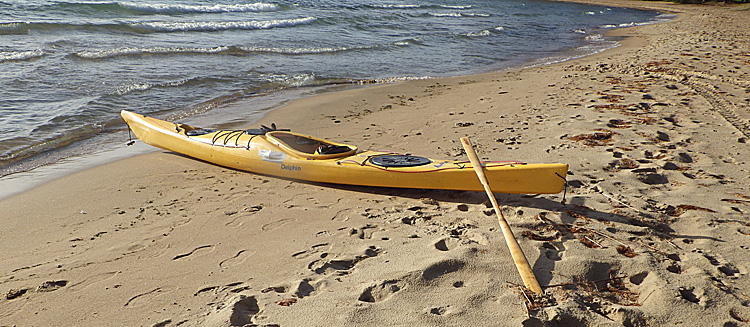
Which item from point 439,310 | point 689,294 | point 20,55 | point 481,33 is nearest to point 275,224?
point 439,310

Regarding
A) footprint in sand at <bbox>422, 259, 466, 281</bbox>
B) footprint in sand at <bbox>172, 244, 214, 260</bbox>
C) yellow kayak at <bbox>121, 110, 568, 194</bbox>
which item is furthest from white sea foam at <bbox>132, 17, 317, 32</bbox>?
footprint in sand at <bbox>422, 259, 466, 281</bbox>

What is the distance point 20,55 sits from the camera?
1023 cm

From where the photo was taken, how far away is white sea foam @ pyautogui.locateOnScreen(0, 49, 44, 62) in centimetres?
996

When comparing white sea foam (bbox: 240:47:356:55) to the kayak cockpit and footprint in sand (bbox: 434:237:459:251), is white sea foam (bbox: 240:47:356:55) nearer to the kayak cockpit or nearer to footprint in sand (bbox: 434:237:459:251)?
the kayak cockpit

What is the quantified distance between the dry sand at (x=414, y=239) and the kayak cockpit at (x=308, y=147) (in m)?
0.33

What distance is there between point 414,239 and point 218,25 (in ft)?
48.2

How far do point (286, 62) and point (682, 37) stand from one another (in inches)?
485

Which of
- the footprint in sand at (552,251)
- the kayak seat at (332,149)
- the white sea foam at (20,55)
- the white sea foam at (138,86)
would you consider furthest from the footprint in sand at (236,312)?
the white sea foam at (20,55)

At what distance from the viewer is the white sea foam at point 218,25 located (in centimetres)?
1472

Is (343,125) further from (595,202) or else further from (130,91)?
(130,91)

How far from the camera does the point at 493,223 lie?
349 centimetres

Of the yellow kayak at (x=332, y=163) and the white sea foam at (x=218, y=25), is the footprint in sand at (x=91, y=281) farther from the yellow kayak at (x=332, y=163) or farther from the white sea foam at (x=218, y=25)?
the white sea foam at (x=218, y=25)

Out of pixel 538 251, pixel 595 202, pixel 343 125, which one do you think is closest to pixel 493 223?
pixel 538 251

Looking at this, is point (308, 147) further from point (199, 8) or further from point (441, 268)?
point (199, 8)
